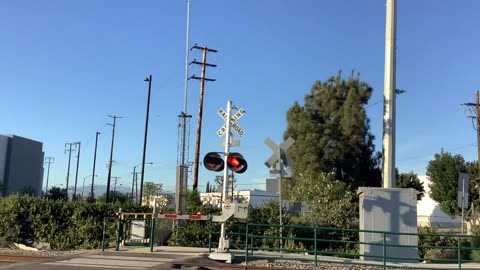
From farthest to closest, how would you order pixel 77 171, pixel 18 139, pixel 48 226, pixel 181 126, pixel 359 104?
1. pixel 18 139
2. pixel 77 171
3. pixel 181 126
4. pixel 359 104
5. pixel 48 226

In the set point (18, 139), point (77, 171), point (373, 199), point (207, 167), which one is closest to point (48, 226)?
point (207, 167)

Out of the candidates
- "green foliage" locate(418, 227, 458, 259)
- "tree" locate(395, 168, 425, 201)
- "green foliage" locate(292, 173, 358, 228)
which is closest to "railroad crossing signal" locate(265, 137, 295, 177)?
"green foliage" locate(292, 173, 358, 228)

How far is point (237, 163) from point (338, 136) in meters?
24.7

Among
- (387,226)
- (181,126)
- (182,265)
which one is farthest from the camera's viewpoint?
(181,126)

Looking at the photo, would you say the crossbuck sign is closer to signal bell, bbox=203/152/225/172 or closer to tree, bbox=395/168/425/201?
signal bell, bbox=203/152/225/172

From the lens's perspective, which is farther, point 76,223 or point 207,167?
point 76,223

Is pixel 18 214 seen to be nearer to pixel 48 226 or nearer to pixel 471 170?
pixel 48 226

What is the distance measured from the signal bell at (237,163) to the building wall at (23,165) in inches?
4653

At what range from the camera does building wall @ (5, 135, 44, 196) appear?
126312 millimetres

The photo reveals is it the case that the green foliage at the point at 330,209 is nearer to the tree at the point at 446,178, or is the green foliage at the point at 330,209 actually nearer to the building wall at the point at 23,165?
the tree at the point at 446,178

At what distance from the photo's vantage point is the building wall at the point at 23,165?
126m

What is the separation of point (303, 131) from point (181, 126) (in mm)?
11575

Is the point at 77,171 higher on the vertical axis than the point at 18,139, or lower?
lower

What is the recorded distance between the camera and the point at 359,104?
38.8 metres
